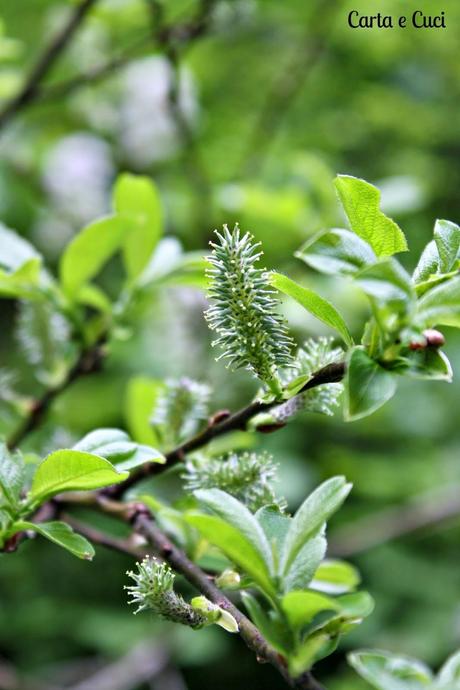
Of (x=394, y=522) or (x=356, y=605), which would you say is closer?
(x=356, y=605)

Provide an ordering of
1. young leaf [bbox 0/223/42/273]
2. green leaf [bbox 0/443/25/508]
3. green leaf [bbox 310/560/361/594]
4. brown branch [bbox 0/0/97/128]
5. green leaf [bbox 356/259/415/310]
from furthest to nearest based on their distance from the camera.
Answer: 1. brown branch [bbox 0/0/97/128]
2. young leaf [bbox 0/223/42/273]
3. green leaf [bbox 310/560/361/594]
4. green leaf [bbox 0/443/25/508]
5. green leaf [bbox 356/259/415/310]

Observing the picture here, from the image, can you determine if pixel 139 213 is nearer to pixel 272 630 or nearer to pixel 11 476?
pixel 11 476

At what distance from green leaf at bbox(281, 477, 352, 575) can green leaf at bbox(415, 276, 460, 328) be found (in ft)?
0.33

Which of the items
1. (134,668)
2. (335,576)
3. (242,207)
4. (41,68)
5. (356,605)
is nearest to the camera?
(356,605)

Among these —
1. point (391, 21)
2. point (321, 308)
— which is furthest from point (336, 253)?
point (391, 21)

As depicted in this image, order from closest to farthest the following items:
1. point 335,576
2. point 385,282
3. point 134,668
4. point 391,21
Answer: point 385,282 → point 335,576 → point 134,668 → point 391,21

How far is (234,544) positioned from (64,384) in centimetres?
42

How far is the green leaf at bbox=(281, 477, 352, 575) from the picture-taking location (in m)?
0.45

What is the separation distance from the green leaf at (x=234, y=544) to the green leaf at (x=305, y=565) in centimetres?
1

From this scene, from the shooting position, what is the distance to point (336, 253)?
455mm

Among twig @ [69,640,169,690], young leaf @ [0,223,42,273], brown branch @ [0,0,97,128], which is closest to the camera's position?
young leaf @ [0,223,42,273]

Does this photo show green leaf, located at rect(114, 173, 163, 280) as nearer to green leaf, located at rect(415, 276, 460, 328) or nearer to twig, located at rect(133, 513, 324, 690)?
twig, located at rect(133, 513, 324, 690)

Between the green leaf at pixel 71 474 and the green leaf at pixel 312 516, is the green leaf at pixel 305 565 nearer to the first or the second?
the green leaf at pixel 312 516

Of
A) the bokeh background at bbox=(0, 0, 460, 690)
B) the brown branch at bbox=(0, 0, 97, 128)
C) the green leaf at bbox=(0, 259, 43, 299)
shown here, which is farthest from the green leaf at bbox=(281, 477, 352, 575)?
the brown branch at bbox=(0, 0, 97, 128)
